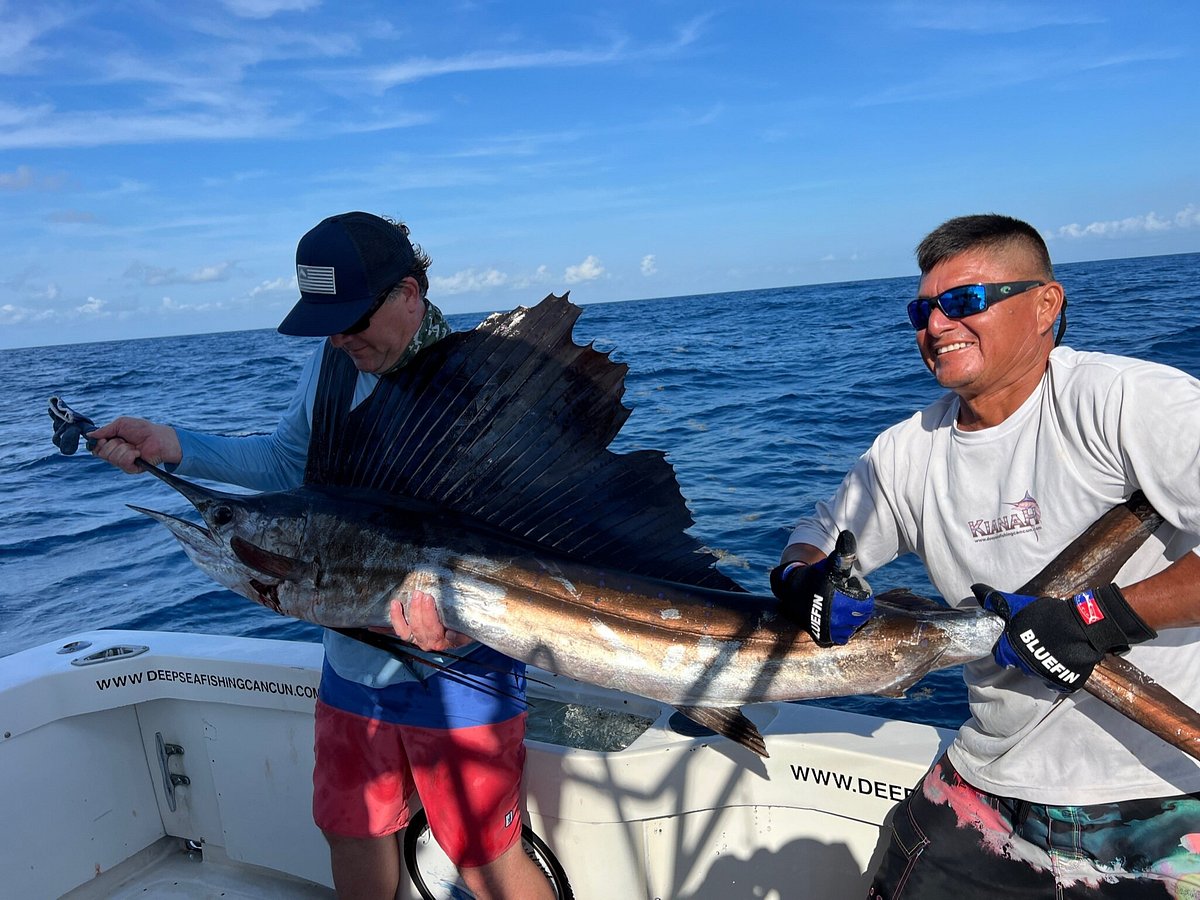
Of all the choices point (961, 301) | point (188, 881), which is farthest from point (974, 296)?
point (188, 881)

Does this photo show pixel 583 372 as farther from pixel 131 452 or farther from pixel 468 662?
pixel 131 452

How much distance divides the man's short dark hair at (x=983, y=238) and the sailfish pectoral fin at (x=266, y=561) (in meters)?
1.35

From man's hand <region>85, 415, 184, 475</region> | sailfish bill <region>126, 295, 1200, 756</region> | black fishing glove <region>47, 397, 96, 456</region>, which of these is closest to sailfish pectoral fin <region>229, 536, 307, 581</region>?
sailfish bill <region>126, 295, 1200, 756</region>

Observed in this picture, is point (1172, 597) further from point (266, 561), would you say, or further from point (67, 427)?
point (67, 427)

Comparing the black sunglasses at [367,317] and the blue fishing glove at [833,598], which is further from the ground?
the black sunglasses at [367,317]

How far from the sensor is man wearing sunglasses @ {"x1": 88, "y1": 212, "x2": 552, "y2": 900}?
1.83 m

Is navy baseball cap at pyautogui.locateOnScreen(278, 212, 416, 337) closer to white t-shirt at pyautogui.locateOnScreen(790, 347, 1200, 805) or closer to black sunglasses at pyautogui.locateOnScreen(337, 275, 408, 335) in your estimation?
black sunglasses at pyautogui.locateOnScreen(337, 275, 408, 335)

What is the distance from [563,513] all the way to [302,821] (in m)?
1.45

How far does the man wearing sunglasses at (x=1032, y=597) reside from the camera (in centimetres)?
138

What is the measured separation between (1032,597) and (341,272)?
4.72 feet

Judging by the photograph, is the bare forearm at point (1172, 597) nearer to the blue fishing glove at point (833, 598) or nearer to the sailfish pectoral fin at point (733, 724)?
the blue fishing glove at point (833, 598)

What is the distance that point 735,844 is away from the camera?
2078 millimetres

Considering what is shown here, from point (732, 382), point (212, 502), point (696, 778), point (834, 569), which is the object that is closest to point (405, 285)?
point (212, 502)

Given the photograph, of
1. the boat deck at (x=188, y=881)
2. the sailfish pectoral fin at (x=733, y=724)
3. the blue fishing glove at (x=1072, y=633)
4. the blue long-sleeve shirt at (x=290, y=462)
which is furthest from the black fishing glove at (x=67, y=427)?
the blue fishing glove at (x=1072, y=633)
